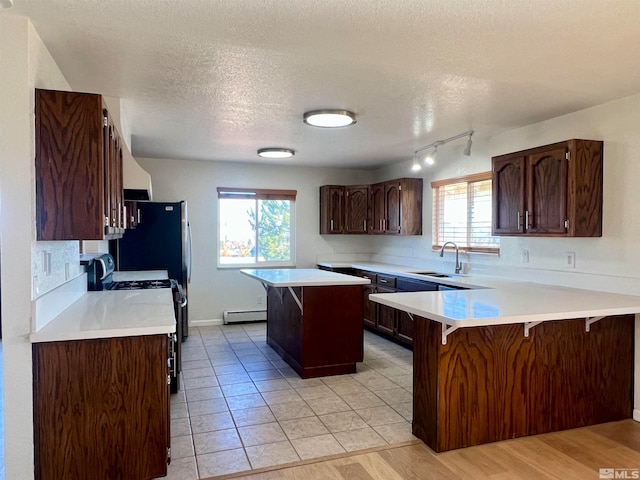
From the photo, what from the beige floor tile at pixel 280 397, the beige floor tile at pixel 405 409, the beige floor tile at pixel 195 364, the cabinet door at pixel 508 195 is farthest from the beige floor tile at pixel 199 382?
the cabinet door at pixel 508 195

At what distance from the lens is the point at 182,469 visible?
2.38 m

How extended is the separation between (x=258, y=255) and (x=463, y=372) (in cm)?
420

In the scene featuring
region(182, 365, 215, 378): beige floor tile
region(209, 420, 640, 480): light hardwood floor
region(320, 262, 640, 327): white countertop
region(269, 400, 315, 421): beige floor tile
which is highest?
region(320, 262, 640, 327): white countertop

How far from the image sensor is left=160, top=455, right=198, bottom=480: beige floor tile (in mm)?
2299

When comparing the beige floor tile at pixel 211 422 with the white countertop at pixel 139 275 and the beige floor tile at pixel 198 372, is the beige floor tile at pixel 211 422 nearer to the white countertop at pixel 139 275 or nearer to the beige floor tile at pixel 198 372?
the beige floor tile at pixel 198 372

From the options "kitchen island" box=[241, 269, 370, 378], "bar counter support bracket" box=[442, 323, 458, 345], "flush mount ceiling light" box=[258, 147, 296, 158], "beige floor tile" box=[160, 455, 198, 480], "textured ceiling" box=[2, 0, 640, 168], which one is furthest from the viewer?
"flush mount ceiling light" box=[258, 147, 296, 158]

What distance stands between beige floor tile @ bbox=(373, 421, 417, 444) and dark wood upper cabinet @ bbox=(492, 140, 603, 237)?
68.8 inches

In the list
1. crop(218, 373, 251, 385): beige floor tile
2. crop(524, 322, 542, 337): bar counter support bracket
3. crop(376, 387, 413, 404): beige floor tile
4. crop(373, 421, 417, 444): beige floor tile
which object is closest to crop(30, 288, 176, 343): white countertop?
crop(218, 373, 251, 385): beige floor tile

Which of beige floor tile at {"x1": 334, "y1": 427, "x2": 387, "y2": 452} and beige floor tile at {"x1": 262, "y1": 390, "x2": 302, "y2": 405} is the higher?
beige floor tile at {"x1": 262, "y1": 390, "x2": 302, "y2": 405}

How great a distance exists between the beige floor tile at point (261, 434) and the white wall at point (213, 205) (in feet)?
11.0

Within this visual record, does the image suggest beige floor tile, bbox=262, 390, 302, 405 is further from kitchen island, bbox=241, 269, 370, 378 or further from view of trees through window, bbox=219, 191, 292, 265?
view of trees through window, bbox=219, 191, 292, 265

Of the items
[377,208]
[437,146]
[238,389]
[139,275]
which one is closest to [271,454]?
[238,389]

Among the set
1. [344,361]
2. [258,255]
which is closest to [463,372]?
[344,361]

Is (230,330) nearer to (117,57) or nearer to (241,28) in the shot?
(117,57)
